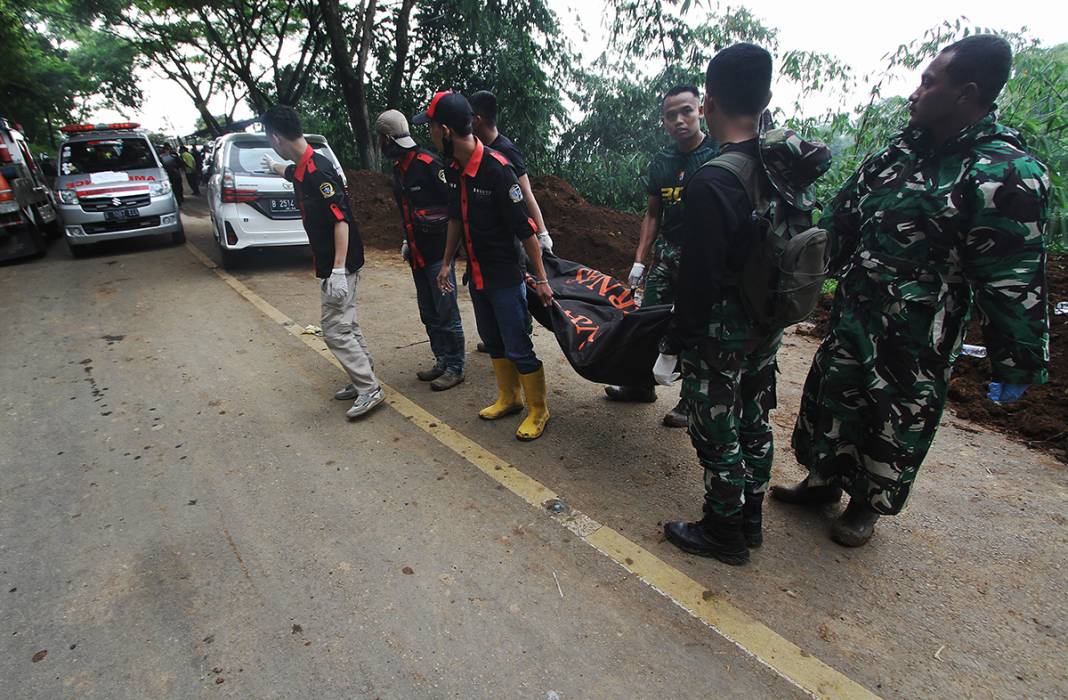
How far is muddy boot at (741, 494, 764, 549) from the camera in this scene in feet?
7.67

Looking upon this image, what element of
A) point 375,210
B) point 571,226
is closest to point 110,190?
point 375,210

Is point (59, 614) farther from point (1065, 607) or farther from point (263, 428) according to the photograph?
point (1065, 607)

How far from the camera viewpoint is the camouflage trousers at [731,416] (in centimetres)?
213

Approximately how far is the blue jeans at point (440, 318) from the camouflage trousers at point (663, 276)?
4.36 ft

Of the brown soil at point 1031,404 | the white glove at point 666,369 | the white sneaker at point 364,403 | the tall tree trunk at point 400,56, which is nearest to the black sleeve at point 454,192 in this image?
the white sneaker at point 364,403

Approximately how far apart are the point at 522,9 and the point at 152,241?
25.0 feet

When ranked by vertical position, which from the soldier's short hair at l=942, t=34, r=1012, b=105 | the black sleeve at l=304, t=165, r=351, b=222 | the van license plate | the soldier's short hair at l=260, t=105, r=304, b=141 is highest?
the soldier's short hair at l=942, t=34, r=1012, b=105

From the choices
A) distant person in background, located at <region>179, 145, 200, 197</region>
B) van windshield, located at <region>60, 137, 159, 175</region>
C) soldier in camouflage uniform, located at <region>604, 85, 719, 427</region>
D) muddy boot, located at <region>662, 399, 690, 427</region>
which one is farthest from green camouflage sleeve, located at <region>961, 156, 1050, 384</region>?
distant person in background, located at <region>179, 145, 200, 197</region>

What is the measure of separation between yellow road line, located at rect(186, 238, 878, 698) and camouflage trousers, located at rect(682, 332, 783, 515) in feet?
1.09

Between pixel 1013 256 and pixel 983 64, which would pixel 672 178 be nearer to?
pixel 983 64

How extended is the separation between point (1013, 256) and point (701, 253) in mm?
994

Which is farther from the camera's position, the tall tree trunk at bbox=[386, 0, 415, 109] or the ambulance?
the tall tree trunk at bbox=[386, 0, 415, 109]

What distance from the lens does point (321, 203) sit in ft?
10.8

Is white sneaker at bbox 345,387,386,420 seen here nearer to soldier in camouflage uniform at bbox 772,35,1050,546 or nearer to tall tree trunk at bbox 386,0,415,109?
soldier in camouflage uniform at bbox 772,35,1050,546
